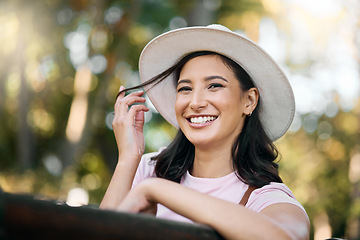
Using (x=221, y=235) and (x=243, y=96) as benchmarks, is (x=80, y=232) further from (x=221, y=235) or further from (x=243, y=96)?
(x=243, y=96)

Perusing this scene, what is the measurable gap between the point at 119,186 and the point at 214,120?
23.0 inches

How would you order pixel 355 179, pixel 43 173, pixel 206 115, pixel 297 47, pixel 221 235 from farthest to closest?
pixel 297 47
pixel 355 179
pixel 43 173
pixel 206 115
pixel 221 235

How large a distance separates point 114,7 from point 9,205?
13.9 m

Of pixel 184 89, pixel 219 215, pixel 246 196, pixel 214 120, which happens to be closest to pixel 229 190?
pixel 246 196

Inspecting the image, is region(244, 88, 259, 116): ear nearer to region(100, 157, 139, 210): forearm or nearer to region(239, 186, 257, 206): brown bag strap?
region(239, 186, 257, 206): brown bag strap

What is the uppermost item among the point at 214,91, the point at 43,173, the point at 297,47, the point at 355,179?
the point at 297,47

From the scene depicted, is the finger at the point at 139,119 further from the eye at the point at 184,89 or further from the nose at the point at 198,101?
the nose at the point at 198,101

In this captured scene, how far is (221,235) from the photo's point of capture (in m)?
1.25

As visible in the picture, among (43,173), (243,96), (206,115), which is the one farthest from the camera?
(43,173)

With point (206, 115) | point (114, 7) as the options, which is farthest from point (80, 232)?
point (114, 7)

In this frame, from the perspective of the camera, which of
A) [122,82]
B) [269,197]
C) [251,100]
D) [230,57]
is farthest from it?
[122,82]

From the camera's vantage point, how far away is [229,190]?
7.20 feet

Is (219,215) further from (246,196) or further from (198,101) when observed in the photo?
(198,101)

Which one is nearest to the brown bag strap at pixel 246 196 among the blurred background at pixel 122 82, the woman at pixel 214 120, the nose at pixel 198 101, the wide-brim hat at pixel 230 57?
the woman at pixel 214 120
